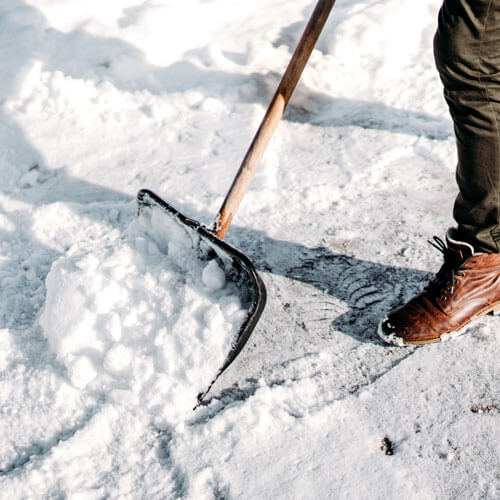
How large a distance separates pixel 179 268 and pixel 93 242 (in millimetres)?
667

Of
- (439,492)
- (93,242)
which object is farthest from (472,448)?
(93,242)

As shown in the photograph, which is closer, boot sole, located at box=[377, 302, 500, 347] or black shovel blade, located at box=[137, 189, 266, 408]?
black shovel blade, located at box=[137, 189, 266, 408]

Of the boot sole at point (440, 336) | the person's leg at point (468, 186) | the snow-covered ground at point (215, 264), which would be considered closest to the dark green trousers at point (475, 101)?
the person's leg at point (468, 186)

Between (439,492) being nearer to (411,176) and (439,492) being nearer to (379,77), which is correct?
(411,176)

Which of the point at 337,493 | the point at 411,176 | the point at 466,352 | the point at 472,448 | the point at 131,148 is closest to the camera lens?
the point at 337,493

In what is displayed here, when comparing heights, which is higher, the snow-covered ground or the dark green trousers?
the dark green trousers

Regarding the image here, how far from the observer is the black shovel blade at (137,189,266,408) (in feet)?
5.45

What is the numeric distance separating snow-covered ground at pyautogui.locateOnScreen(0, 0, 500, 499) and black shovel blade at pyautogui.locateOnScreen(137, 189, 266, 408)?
0.06 m

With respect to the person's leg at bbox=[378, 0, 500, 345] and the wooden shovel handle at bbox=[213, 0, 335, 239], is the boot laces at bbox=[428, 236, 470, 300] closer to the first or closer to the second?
the person's leg at bbox=[378, 0, 500, 345]

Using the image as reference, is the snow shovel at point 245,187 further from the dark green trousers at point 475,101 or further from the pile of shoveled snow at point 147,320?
the dark green trousers at point 475,101

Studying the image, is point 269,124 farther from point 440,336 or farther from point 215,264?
point 440,336

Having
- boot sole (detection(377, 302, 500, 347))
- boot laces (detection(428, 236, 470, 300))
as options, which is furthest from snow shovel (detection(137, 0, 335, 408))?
boot laces (detection(428, 236, 470, 300))

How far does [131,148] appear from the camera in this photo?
9.68 ft

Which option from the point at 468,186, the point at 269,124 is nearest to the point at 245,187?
the point at 269,124
